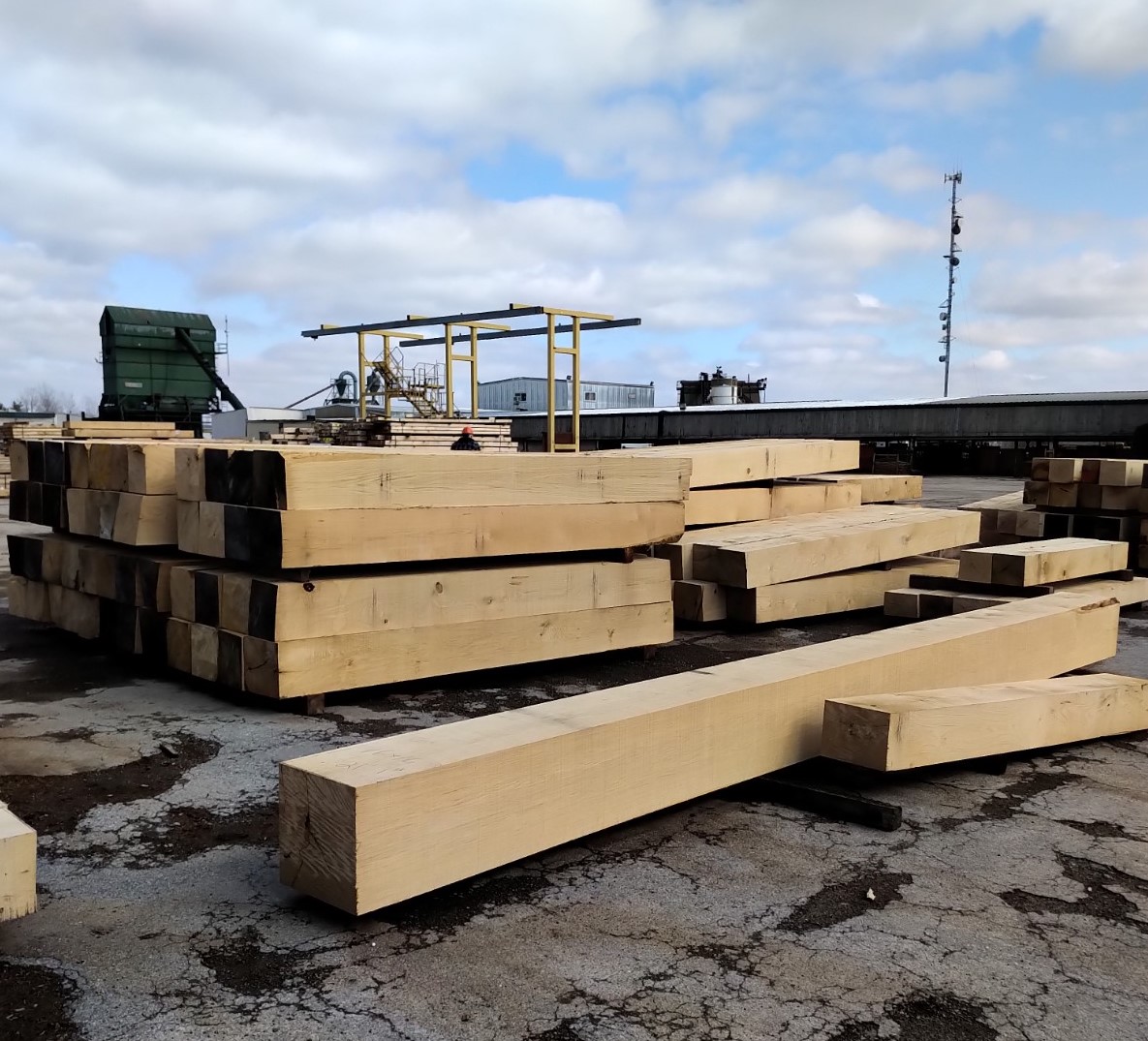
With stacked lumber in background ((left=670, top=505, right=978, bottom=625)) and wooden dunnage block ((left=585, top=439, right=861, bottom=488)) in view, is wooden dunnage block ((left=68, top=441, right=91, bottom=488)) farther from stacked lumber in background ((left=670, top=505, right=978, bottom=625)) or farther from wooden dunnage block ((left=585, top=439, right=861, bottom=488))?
stacked lumber in background ((left=670, top=505, right=978, bottom=625))

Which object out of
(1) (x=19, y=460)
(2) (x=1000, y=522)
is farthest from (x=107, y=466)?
(2) (x=1000, y=522)

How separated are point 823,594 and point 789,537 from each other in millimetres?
567

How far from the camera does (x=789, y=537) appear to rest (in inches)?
298

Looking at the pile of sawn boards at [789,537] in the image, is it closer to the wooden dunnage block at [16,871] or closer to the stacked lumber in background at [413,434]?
the wooden dunnage block at [16,871]

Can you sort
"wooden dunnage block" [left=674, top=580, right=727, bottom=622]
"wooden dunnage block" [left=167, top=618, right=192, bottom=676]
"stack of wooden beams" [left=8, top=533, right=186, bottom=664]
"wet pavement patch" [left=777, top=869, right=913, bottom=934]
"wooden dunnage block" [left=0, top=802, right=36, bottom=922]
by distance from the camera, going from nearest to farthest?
"wooden dunnage block" [left=0, top=802, right=36, bottom=922], "wet pavement patch" [left=777, top=869, right=913, bottom=934], "wooden dunnage block" [left=167, top=618, right=192, bottom=676], "stack of wooden beams" [left=8, top=533, right=186, bottom=664], "wooden dunnage block" [left=674, top=580, right=727, bottom=622]

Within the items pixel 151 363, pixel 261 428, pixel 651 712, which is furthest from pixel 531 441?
pixel 651 712

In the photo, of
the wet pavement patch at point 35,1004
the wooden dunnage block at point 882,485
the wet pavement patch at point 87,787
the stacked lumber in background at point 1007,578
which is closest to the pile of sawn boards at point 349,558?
the wet pavement patch at point 87,787

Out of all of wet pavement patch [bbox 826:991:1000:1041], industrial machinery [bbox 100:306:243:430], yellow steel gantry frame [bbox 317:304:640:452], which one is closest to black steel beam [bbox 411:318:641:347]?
yellow steel gantry frame [bbox 317:304:640:452]

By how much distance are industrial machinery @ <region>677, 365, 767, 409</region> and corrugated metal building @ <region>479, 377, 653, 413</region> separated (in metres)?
4.33

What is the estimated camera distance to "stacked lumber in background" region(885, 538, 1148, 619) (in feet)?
22.0

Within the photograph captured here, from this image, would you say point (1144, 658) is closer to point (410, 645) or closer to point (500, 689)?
point (500, 689)

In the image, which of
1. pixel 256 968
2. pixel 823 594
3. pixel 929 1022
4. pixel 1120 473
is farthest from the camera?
pixel 1120 473

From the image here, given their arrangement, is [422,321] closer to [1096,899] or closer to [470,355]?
[470,355]

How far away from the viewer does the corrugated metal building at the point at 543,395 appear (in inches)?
1881
